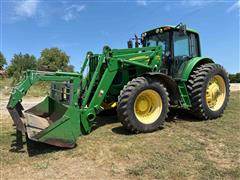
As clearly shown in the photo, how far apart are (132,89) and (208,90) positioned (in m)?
2.70

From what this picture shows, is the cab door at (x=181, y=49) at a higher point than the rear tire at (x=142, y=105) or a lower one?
higher

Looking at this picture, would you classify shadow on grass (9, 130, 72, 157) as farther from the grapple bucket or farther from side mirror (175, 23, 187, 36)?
side mirror (175, 23, 187, 36)

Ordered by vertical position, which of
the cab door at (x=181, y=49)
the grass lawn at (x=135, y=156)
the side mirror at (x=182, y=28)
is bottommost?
the grass lawn at (x=135, y=156)

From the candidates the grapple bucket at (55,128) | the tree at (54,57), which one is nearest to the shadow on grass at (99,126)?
the grapple bucket at (55,128)

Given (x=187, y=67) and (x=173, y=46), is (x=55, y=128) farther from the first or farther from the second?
(x=173, y=46)

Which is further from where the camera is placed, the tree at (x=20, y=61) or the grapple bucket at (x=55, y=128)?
the tree at (x=20, y=61)

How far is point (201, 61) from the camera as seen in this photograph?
7.95m

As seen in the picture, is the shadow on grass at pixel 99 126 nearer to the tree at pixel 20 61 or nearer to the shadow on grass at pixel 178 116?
the shadow on grass at pixel 178 116

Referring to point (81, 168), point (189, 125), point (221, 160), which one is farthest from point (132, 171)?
point (189, 125)

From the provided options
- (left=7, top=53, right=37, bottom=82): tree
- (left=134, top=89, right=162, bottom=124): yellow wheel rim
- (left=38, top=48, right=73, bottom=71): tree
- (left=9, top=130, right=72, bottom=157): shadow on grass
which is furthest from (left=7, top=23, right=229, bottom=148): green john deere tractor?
(left=38, top=48, right=73, bottom=71): tree

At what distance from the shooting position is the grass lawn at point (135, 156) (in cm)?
416

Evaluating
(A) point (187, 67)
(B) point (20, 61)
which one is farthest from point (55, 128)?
(B) point (20, 61)

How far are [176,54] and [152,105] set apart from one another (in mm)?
1938

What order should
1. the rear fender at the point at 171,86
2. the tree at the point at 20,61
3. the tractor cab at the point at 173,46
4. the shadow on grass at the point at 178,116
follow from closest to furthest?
the rear fender at the point at 171,86
the shadow on grass at the point at 178,116
the tractor cab at the point at 173,46
the tree at the point at 20,61
